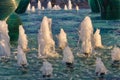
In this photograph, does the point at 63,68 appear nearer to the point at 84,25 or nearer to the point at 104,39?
the point at 84,25

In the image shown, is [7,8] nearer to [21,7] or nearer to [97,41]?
[97,41]

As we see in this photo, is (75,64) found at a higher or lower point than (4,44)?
lower

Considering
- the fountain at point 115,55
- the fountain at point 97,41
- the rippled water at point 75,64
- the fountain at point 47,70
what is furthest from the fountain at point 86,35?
the fountain at point 47,70

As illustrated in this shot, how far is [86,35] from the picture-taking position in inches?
1077

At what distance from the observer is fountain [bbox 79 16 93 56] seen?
26.8 metres

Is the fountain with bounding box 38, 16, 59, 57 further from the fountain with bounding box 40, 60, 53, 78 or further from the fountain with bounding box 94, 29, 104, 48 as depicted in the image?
the fountain with bounding box 40, 60, 53, 78

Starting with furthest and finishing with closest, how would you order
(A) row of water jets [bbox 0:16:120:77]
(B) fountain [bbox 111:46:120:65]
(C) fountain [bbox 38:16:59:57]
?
(C) fountain [bbox 38:16:59:57] → (B) fountain [bbox 111:46:120:65] → (A) row of water jets [bbox 0:16:120:77]

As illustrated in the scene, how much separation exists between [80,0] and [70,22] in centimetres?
3077

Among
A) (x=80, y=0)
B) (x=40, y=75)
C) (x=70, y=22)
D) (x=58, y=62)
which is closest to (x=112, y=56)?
(x=58, y=62)

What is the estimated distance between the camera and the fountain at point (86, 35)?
2679 cm

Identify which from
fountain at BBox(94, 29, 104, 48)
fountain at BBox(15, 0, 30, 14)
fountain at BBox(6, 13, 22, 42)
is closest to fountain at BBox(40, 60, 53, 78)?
fountain at BBox(94, 29, 104, 48)

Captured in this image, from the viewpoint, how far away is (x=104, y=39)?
3219 cm

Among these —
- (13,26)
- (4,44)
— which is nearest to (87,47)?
(4,44)

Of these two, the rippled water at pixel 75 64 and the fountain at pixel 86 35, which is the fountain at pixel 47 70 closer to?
the rippled water at pixel 75 64
